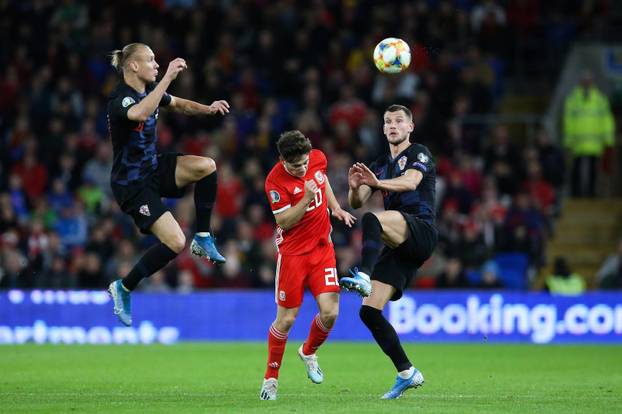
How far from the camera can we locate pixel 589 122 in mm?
22469

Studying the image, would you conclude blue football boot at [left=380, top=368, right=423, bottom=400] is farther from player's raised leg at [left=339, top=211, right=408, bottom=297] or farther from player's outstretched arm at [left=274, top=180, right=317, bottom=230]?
player's outstretched arm at [left=274, top=180, right=317, bottom=230]

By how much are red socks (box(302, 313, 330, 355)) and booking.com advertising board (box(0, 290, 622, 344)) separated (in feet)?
26.3

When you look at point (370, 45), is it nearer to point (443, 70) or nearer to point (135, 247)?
point (443, 70)

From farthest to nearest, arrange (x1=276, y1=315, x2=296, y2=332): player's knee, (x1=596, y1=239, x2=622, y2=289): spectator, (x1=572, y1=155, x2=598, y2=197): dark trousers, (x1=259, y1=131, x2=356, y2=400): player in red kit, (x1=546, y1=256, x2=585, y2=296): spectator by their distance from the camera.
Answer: (x1=572, y1=155, x2=598, y2=197): dark trousers < (x1=596, y1=239, x2=622, y2=289): spectator < (x1=546, y1=256, x2=585, y2=296): spectator < (x1=276, y1=315, x2=296, y2=332): player's knee < (x1=259, y1=131, x2=356, y2=400): player in red kit

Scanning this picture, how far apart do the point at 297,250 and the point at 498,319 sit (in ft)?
30.7

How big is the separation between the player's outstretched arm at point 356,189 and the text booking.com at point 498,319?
8593 mm

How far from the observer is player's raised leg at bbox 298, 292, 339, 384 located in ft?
37.1

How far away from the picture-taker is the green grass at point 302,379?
10719 mm

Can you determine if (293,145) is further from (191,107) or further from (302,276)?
(191,107)

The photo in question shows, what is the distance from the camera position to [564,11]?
2556 centimetres

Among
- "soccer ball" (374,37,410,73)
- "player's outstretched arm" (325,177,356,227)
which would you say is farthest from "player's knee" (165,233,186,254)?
"soccer ball" (374,37,410,73)

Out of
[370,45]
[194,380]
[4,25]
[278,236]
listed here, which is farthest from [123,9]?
[278,236]

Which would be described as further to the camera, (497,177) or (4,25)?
(4,25)

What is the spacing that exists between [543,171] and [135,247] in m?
7.16
